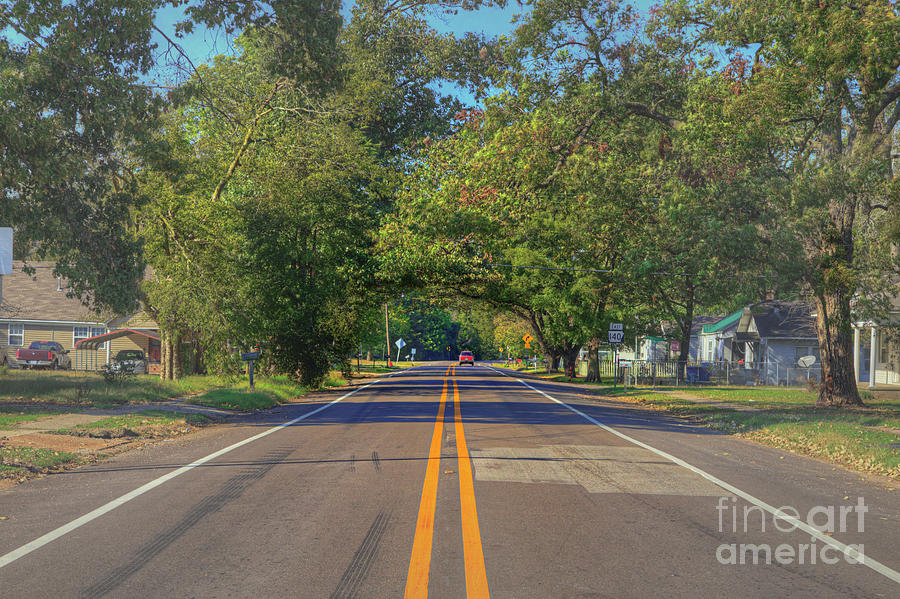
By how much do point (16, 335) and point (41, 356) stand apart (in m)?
7.81

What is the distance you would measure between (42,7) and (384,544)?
14.7 metres

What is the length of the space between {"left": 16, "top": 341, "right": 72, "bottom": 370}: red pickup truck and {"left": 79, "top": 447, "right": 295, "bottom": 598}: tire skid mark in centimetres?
3149

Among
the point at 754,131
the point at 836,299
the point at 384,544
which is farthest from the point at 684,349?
the point at 384,544

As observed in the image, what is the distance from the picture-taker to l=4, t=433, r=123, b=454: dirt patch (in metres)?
11.1

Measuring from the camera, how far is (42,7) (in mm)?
15750

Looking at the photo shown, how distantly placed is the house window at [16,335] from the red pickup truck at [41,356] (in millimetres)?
5796

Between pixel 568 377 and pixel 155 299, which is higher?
pixel 155 299

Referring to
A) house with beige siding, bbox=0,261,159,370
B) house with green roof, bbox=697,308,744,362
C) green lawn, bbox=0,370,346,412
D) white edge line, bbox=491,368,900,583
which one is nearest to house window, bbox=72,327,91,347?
house with beige siding, bbox=0,261,159,370

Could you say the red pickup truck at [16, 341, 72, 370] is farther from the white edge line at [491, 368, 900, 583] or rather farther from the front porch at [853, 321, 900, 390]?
the front porch at [853, 321, 900, 390]

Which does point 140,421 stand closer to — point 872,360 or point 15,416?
point 15,416

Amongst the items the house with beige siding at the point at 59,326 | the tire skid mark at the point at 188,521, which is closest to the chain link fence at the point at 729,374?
the house with beige siding at the point at 59,326

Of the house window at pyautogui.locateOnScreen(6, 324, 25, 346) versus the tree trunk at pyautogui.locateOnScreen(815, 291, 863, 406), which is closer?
the tree trunk at pyautogui.locateOnScreen(815, 291, 863, 406)

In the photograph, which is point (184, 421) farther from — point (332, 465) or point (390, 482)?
point (390, 482)

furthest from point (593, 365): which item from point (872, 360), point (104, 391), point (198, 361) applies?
point (104, 391)
